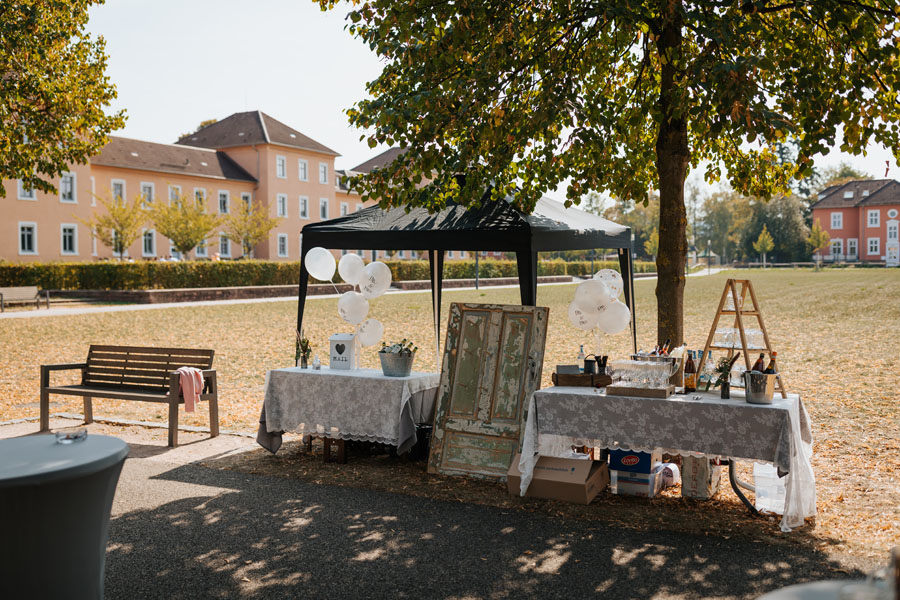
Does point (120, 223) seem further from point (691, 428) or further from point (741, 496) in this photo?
point (741, 496)

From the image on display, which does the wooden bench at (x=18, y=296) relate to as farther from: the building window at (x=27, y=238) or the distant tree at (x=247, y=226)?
the distant tree at (x=247, y=226)

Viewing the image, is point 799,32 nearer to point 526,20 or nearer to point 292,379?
point 526,20

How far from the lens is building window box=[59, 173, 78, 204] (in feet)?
145

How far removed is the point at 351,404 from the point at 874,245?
92.1 m

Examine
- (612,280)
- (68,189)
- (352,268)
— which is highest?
(68,189)

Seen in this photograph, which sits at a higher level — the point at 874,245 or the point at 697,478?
the point at 874,245

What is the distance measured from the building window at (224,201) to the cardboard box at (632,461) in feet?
172

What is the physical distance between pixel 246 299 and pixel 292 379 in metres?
24.3

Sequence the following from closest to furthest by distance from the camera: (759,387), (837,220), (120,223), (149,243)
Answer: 1. (759,387)
2. (120,223)
3. (149,243)
4. (837,220)

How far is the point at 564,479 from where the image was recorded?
593cm

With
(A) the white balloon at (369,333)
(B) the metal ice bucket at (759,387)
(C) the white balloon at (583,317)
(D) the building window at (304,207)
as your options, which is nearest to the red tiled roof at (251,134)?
(D) the building window at (304,207)

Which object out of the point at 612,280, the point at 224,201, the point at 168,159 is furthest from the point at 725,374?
the point at 224,201

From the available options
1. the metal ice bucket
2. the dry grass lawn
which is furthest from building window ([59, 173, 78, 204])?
the metal ice bucket

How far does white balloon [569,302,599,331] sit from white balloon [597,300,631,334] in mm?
51
